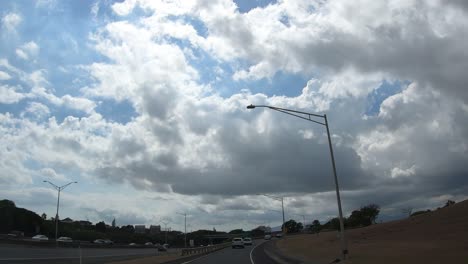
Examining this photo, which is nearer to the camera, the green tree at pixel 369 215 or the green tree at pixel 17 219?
the green tree at pixel 17 219

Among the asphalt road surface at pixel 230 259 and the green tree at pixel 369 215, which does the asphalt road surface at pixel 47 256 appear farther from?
the green tree at pixel 369 215

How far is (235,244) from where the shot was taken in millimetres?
88438

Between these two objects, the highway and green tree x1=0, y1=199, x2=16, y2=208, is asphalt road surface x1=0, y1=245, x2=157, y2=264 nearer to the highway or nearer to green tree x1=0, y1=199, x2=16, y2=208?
the highway

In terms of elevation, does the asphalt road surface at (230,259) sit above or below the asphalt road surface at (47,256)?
below

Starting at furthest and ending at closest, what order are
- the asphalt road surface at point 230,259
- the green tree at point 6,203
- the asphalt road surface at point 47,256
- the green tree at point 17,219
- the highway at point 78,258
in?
the green tree at point 6,203 → the green tree at point 17,219 → the asphalt road surface at point 230,259 → the highway at point 78,258 → the asphalt road surface at point 47,256

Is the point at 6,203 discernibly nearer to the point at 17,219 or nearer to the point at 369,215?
the point at 17,219

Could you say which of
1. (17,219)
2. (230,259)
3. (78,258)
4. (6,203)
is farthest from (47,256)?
(6,203)

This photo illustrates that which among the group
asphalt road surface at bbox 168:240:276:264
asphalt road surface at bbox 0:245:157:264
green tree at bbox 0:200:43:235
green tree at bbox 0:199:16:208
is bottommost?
asphalt road surface at bbox 168:240:276:264

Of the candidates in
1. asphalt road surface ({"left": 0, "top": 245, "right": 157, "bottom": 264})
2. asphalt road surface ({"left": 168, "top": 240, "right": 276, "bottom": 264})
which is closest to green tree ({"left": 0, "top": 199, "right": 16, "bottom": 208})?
asphalt road surface ({"left": 0, "top": 245, "right": 157, "bottom": 264})

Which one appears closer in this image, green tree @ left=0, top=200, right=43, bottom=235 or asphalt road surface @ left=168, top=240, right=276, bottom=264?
asphalt road surface @ left=168, top=240, right=276, bottom=264

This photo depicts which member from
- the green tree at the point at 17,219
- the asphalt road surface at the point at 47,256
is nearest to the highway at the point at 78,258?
the asphalt road surface at the point at 47,256

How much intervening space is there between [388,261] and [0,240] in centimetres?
5184

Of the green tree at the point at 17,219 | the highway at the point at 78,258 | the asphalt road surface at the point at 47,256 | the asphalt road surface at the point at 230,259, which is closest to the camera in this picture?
the asphalt road surface at the point at 47,256

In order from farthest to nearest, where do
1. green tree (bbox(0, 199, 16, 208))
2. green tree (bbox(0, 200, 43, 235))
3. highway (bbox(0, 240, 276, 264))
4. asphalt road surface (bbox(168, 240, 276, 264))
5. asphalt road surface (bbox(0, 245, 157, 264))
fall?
green tree (bbox(0, 199, 16, 208)), green tree (bbox(0, 200, 43, 235)), asphalt road surface (bbox(168, 240, 276, 264)), highway (bbox(0, 240, 276, 264)), asphalt road surface (bbox(0, 245, 157, 264))
